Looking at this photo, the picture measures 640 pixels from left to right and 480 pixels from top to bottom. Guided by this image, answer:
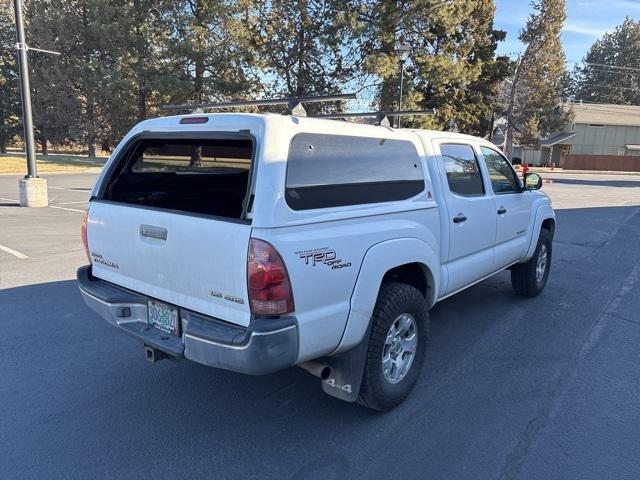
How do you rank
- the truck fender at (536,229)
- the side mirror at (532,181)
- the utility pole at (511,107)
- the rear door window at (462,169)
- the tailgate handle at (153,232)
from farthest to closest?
the utility pole at (511,107) → the truck fender at (536,229) → the side mirror at (532,181) → the rear door window at (462,169) → the tailgate handle at (153,232)

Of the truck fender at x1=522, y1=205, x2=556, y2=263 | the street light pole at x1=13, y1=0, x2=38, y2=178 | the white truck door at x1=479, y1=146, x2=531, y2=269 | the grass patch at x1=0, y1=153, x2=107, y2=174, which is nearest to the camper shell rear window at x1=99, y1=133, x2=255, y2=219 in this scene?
the white truck door at x1=479, y1=146, x2=531, y2=269

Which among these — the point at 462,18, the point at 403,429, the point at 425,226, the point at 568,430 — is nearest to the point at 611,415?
the point at 568,430

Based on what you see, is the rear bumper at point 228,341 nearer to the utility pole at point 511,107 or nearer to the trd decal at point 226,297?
the trd decal at point 226,297

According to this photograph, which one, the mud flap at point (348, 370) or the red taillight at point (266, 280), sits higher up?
→ the red taillight at point (266, 280)

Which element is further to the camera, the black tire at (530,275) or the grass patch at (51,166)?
the grass patch at (51,166)

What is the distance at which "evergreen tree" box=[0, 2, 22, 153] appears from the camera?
4003 cm

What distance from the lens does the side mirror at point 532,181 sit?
542 cm

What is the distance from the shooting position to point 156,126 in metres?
3.34

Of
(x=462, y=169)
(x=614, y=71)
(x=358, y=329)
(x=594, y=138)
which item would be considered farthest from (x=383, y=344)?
(x=614, y=71)

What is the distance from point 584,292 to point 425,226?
3812mm

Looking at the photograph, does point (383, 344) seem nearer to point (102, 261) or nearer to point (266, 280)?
point (266, 280)

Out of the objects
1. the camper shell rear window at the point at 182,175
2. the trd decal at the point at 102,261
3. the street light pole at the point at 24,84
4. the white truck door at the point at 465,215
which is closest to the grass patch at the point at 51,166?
the street light pole at the point at 24,84

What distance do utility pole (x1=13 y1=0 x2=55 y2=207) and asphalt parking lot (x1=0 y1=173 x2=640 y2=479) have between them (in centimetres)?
775

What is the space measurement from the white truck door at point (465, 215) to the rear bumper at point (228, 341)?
1.92 meters
